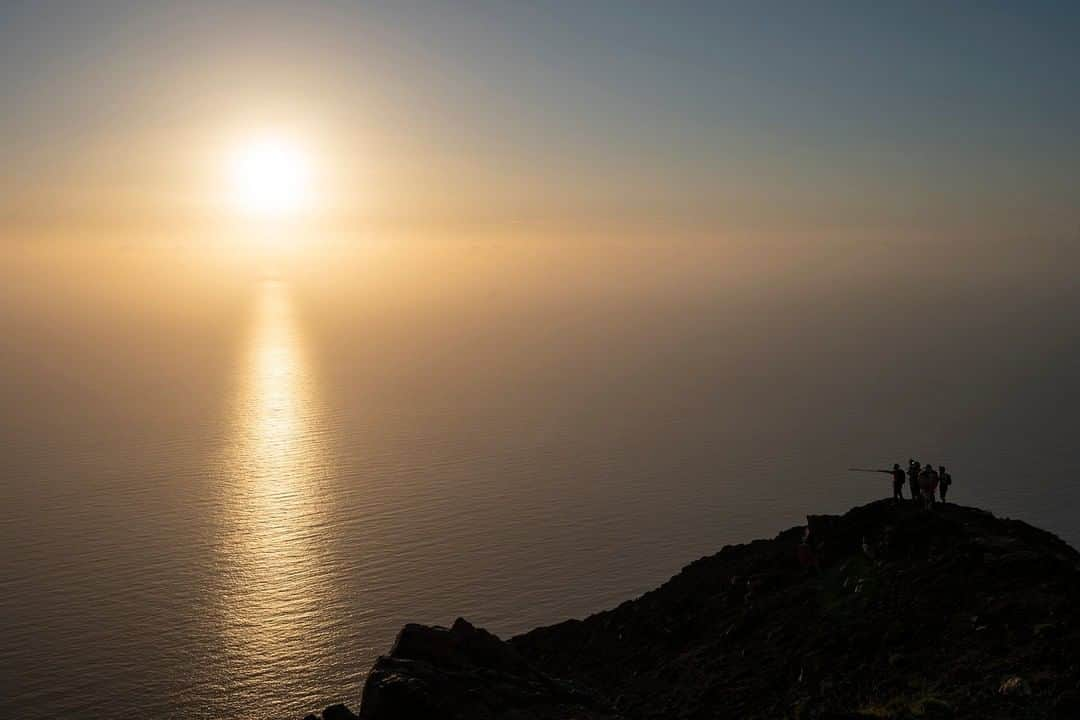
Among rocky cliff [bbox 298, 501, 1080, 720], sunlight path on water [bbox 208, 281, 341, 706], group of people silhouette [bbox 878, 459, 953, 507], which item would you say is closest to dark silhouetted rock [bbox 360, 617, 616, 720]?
rocky cliff [bbox 298, 501, 1080, 720]

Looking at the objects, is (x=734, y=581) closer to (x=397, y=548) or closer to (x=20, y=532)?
(x=397, y=548)

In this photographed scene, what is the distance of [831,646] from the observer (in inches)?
1308

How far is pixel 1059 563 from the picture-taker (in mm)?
31812

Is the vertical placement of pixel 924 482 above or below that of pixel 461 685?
above

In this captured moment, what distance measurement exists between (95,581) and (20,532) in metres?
29.5

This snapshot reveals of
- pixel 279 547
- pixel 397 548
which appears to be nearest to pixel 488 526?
pixel 397 548

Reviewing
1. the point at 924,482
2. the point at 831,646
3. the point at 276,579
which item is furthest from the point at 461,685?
the point at 276,579

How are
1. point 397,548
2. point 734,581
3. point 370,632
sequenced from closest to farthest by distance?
point 734,581, point 370,632, point 397,548

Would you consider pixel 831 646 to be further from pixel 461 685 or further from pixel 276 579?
pixel 276 579

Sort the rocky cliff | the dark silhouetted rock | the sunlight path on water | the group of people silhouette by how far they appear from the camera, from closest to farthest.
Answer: the rocky cliff, the dark silhouetted rock, the group of people silhouette, the sunlight path on water

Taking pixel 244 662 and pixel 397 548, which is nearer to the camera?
pixel 244 662

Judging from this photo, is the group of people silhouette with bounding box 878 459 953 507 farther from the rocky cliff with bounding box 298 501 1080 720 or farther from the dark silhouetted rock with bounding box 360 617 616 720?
the dark silhouetted rock with bounding box 360 617 616 720

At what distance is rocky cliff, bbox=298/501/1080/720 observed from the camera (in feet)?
86.8

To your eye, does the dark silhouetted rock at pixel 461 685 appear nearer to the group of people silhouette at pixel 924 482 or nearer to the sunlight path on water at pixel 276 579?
the group of people silhouette at pixel 924 482
